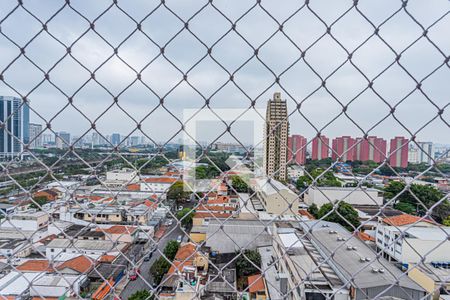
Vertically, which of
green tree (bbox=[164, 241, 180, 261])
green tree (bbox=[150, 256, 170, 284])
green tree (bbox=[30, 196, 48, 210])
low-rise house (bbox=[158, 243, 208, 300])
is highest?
green tree (bbox=[30, 196, 48, 210])

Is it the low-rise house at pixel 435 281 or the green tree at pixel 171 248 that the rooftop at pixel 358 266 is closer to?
the low-rise house at pixel 435 281

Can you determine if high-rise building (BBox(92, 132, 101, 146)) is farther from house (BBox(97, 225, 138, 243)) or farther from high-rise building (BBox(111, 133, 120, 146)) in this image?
house (BBox(97, 225, 138, 243))

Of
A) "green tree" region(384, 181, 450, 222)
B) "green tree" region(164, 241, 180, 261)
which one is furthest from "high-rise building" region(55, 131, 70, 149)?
"green tree" region(164, 241, 180, 261)

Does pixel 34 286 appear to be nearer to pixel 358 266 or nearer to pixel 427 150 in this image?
pixel 427 150

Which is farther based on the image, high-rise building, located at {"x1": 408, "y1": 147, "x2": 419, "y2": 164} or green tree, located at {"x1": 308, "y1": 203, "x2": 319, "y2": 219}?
green tree, located at {"x1": 308, "y1": 203, "x2": 319, "y2": 219}

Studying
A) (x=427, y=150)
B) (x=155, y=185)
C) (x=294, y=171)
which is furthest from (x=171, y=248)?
(x=427, y=150)

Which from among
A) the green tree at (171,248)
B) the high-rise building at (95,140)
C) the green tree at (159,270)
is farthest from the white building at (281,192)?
the green tree at (171,248)

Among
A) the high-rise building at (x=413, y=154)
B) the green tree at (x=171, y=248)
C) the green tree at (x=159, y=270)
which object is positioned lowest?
the green tree at (x=159, y=270)

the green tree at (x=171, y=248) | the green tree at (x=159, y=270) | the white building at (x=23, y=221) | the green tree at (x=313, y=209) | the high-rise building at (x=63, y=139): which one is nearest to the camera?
the high-rise building at (x=63, y=139)

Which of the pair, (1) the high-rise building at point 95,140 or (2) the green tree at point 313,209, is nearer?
(1) the high-rise building at point 95,140
